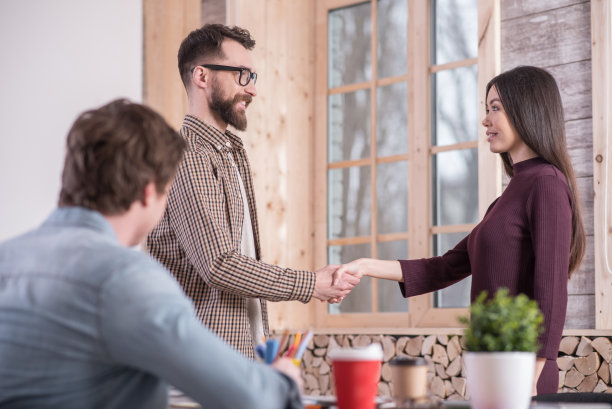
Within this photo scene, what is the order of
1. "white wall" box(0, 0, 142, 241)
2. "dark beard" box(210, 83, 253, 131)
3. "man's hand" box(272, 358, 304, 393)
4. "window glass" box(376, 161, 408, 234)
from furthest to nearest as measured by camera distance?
"window glass" box(376, 161, 408, 234), "white wall" box(0, 0, 142, 241), "dark beard" box(210, 83, 253, 131), "man's hand" box(272, 358, 304, 393)

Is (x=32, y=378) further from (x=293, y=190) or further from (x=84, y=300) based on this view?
(x=293, y=190)

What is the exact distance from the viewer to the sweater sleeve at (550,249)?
2033 mm

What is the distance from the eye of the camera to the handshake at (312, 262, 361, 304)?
2.30m

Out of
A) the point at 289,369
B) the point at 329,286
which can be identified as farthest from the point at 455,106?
the point at 289,369

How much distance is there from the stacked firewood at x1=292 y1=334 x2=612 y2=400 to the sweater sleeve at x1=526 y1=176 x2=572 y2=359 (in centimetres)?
113

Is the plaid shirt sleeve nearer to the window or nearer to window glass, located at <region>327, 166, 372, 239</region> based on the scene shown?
the window

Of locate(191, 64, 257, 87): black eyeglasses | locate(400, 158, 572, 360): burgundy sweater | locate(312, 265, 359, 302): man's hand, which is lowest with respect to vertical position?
locate(312, 265, 359, 302): man's hand

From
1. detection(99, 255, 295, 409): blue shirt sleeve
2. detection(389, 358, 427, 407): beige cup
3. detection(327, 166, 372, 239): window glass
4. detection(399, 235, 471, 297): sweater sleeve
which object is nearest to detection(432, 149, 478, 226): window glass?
detection(327, 166, 372, 239): window glass

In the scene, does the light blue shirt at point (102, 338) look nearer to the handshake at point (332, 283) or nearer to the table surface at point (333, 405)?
the table surface at point (333, 405)

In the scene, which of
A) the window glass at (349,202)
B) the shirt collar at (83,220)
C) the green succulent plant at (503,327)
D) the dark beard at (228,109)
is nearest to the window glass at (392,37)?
the window glass at (349,202)

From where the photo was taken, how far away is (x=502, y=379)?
121cm

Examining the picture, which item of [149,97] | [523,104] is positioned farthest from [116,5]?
[523,104]

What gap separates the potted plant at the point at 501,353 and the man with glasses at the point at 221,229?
99 centimetres

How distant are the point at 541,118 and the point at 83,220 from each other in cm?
150
